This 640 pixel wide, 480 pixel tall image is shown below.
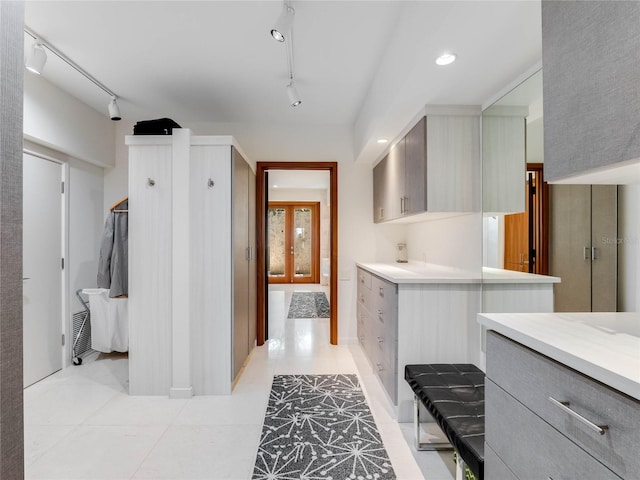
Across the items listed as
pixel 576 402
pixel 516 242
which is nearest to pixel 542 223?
A: pixel 516 242

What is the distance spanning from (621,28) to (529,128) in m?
0.97

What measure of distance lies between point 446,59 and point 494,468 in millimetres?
1832

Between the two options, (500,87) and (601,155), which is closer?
(601,155)

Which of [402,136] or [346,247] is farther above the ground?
[402,136]

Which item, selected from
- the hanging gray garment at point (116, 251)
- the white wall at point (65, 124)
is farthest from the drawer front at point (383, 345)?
the white wall at point (65, 124)

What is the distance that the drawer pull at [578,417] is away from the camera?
688 mm

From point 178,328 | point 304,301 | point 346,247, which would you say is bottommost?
point 304,301

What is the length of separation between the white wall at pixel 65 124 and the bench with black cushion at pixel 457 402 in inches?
140

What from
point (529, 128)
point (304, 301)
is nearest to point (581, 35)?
point (529, 128)

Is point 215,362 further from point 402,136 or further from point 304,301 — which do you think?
point 304,301

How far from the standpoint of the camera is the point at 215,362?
8.68 ft

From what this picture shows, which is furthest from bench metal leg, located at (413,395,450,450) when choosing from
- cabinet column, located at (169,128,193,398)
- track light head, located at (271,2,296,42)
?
track light head, located at (271,2,296,42)

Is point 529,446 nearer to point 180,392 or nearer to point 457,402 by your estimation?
point 457,402

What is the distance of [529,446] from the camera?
93cm
